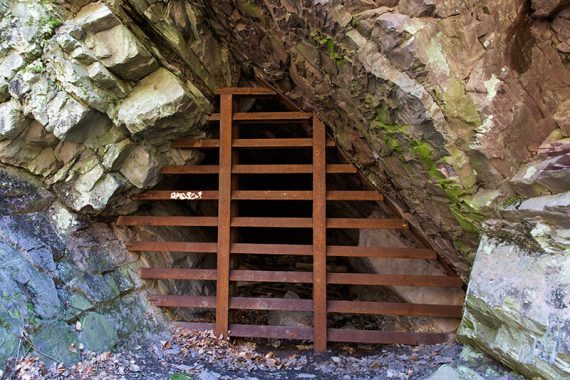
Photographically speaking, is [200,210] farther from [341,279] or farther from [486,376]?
[486,376]

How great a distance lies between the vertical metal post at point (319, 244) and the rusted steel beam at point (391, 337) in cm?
20

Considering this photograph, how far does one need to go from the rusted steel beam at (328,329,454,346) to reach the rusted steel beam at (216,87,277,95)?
3419 millimetres

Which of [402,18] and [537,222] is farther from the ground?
[402,18]

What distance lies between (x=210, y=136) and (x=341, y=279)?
9.15 feet

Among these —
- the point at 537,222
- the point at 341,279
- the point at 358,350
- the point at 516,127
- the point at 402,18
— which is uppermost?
the point at 402,18

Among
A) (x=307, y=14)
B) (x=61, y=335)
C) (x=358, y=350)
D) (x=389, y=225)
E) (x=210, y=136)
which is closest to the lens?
(x=307, y=14)

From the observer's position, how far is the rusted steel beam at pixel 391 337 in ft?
15.9

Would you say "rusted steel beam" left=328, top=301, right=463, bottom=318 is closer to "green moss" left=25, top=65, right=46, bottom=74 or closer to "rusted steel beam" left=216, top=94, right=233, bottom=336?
"rusted steel beam" left=216, top=94, right=233, bottom=336

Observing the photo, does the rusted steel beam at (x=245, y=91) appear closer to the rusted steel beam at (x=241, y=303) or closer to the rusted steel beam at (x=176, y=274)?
the rusted steel beam at (x=176, y=274)

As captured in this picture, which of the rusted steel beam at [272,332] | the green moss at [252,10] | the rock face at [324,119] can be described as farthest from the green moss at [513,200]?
the green moss at [252,10]

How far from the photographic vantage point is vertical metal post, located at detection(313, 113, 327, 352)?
5031 mm

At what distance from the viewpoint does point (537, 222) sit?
9.35 ft

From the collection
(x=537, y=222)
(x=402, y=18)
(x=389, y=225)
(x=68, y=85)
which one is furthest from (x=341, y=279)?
(x=68, y=85)

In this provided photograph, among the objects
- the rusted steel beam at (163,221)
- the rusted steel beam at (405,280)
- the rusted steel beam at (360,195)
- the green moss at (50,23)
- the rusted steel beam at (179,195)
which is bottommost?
the rusted steel beam at (405,280)
